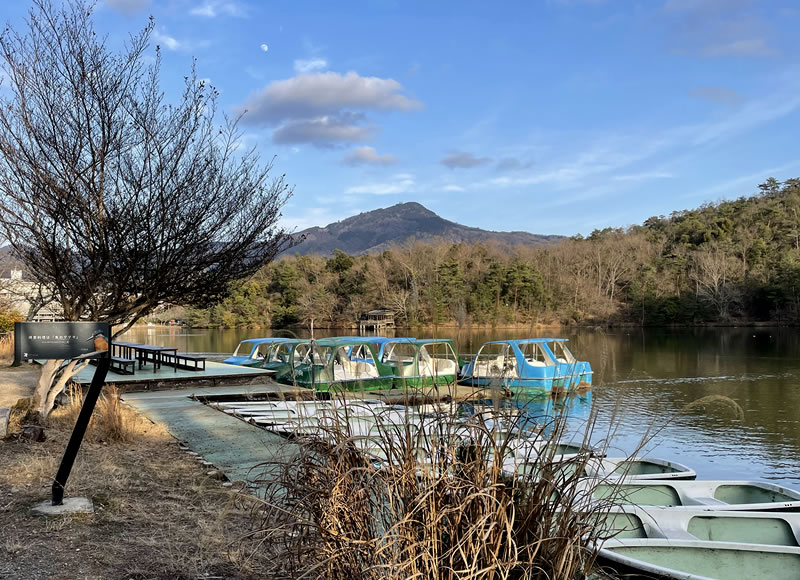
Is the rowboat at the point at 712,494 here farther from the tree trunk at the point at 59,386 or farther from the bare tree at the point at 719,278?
the bare tree at the point at 719,278

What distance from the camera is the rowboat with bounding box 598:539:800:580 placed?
4.17m

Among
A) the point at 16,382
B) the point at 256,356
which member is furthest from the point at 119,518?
the point at 256,356

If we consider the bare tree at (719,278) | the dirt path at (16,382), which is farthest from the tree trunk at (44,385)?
the bare tree at (719,278)

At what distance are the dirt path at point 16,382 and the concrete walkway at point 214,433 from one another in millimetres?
1803

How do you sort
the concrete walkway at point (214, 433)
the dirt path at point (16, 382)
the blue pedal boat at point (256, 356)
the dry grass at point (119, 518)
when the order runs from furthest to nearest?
the blue pedal boat at point (256, 356) → the dirt path at point (16, 382) → the concrete walkway at point (214, 433) → the dry grass at point (119, 518)

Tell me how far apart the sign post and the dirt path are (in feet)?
20.7

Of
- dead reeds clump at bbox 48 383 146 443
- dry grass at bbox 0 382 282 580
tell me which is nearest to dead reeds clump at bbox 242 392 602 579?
dry grass at bbox 0 382 282 580

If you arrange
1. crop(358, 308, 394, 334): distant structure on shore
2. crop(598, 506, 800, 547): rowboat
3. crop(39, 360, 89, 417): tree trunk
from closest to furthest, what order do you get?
crop(598, 506, 800, 547): rowboat, crop(39, 360, 89, 417): tree trunk, crop(358, 308, 394, 334): distant structure on shore

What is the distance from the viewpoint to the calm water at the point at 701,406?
360 cm

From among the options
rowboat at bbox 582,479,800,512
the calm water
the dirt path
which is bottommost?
the calm water

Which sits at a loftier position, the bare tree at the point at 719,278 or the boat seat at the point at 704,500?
the bare tree at the point at 719,278

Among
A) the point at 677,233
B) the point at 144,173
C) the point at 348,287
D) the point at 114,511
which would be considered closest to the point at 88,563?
the point at 114,511

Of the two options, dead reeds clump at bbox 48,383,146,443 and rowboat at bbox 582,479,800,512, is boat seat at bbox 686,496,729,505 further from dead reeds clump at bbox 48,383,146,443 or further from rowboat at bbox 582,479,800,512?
dead reeds clump at bbox 48,383,146,443

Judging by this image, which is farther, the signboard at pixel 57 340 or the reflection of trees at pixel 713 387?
the reflection of trees at pixel 713 387
